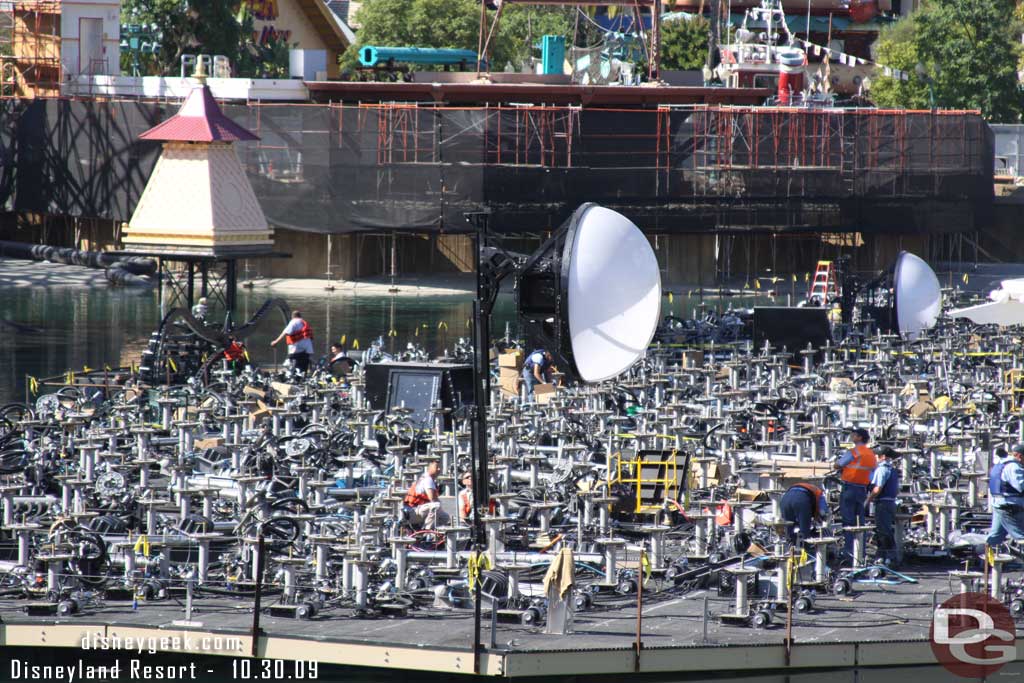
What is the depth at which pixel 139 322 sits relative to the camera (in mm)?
Answer: 48281

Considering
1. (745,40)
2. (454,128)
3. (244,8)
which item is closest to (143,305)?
(454,128)

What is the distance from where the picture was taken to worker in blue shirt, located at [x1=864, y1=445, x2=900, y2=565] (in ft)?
62.5

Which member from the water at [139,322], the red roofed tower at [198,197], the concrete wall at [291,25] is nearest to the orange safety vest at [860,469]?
the water at [139,322]

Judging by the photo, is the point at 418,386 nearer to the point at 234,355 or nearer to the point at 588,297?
the point at 234,355

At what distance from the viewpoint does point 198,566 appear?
1791 centimetres

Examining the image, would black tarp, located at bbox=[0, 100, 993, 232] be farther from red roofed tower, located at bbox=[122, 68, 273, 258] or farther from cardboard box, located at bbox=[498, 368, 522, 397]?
→ cardboard box, located at bbox=[498, 368, 522, 397]

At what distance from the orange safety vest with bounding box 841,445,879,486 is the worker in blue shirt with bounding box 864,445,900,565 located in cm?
11

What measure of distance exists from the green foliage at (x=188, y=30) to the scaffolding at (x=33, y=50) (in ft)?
34.1

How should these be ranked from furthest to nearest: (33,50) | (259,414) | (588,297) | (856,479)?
(33,50), (259,414), (856,479), (588,297)

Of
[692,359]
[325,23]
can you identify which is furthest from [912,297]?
[325,23]

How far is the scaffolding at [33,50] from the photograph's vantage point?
62.9m

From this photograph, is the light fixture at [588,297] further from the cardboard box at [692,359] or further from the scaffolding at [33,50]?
the scaffolding at [33,50]

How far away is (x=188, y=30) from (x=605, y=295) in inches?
2358

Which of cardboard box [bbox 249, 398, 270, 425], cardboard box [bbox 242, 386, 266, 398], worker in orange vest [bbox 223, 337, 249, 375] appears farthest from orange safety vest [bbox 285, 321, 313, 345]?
cardboard box [bbox 249, 398, 270, 425]
